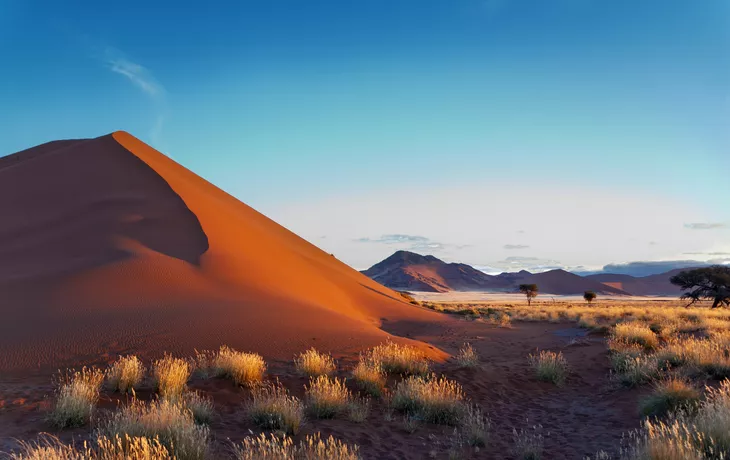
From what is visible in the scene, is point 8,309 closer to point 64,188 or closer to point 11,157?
point 64,188

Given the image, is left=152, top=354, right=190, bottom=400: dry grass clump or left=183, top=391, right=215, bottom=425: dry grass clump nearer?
left=183, top=391, right=215, bottom=425: dry grass clump

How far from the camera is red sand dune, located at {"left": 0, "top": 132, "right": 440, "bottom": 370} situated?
13289 mm

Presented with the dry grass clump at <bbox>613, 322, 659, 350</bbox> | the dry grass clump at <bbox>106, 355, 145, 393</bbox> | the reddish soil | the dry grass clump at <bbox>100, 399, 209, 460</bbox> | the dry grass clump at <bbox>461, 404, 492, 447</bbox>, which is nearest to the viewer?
the dry grass clump at <bbox>100, 399, 209, 460</bbox>

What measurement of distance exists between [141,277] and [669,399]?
17517mm

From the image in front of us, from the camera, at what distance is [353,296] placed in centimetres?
2969

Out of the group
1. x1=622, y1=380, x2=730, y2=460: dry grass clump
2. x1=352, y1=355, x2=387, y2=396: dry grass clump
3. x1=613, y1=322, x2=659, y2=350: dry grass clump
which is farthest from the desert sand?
x1=622, y1=380, x2=730, y2=460: dry grass clump

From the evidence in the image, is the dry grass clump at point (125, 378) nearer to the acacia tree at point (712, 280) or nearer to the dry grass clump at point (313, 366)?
the dry grass clump at point (313, 366)

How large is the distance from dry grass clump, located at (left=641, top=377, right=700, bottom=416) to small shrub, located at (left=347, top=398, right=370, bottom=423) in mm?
5242

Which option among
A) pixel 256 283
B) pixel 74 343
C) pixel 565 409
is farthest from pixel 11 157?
pixel 565 409

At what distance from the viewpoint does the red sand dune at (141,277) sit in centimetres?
1329

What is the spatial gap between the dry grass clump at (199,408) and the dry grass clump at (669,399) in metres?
7.96

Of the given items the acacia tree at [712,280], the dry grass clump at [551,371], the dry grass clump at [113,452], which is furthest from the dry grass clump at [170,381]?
the acacia tree at [712,280]

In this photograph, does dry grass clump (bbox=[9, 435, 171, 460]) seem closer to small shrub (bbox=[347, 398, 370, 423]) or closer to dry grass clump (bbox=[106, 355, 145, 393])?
dry grass clump (bbox=[106, 355, 145, 393])

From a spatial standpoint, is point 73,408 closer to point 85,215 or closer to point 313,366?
point 313,366
